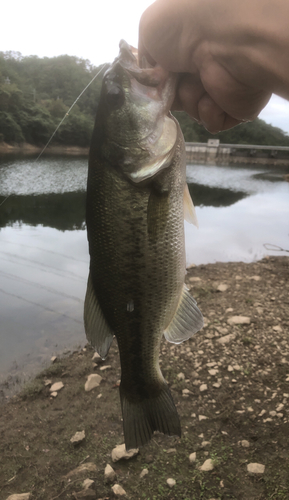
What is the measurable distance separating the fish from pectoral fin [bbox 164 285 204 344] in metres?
0.10

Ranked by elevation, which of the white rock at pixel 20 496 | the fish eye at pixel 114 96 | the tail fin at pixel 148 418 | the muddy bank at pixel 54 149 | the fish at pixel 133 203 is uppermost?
the muddy bank at pixel 54 149

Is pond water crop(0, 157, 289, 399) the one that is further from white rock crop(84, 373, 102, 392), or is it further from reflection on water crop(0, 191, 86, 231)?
white rock crop(84, 373, 102, 392)

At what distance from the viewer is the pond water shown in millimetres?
5742

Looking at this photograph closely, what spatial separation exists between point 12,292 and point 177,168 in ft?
21.6

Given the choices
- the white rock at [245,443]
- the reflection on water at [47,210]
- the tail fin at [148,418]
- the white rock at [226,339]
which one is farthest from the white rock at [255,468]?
the reflection on water at [47,210]

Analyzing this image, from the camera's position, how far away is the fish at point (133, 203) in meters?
1.65

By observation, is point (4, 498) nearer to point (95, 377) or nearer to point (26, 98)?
point (95, 377)

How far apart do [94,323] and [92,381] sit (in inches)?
114

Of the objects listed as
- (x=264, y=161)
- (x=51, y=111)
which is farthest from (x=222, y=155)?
(x=51, y=111)

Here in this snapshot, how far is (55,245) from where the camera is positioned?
1062 centimetres

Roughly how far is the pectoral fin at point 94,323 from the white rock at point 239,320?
148 inches

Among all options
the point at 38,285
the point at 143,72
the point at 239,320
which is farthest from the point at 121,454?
the point at 38,285

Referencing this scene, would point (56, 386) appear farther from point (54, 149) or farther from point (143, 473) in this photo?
point (54, 149)

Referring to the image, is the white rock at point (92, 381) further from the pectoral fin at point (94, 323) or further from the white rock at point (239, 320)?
the pectoral fin at point (94, 323)
